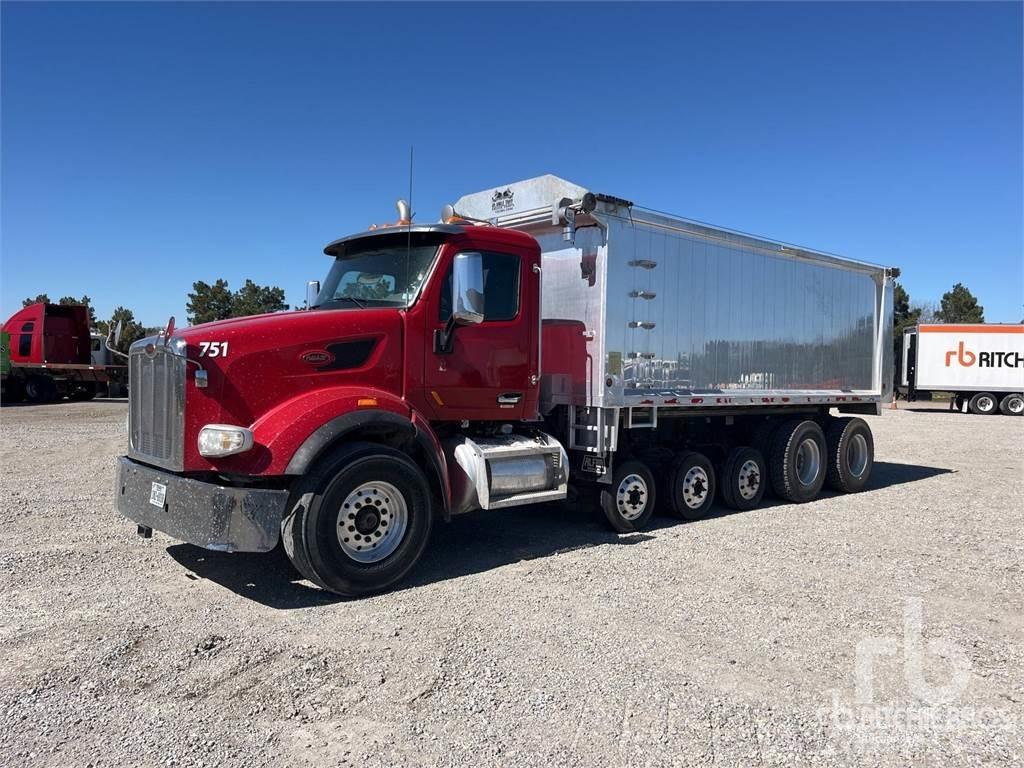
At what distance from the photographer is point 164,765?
3205 millimetres

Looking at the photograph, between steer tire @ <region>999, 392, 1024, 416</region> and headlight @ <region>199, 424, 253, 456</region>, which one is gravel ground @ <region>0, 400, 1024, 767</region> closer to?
headlight @ <region>199, 424, 253, 456</region>

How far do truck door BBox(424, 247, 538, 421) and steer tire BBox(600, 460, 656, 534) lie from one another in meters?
1.31

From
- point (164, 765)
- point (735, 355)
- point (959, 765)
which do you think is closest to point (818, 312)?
point (735, 355)

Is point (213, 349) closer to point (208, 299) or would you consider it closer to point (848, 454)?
point (848, 454)

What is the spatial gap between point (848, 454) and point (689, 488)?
12.6ft

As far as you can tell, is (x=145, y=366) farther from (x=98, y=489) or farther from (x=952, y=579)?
(x=952, y=579)

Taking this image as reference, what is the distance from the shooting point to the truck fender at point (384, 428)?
17.0ft

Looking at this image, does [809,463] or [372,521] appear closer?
[372,521]

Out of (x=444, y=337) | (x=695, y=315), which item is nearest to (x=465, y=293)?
(x=444, y=337)

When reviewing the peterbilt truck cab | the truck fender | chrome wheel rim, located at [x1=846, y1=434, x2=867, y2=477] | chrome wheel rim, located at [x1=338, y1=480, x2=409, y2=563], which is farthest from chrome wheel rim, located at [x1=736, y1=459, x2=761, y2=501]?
chrome wheel rim, located at [x1=338, y1=480, x2=409, y2=563]

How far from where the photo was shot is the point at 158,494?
5434mm

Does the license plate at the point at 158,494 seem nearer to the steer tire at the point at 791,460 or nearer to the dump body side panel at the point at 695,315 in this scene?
the dump body side panel at the point at 695,315

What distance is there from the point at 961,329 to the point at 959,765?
32695 millimetres

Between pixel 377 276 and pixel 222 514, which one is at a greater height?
pixel 377 276
